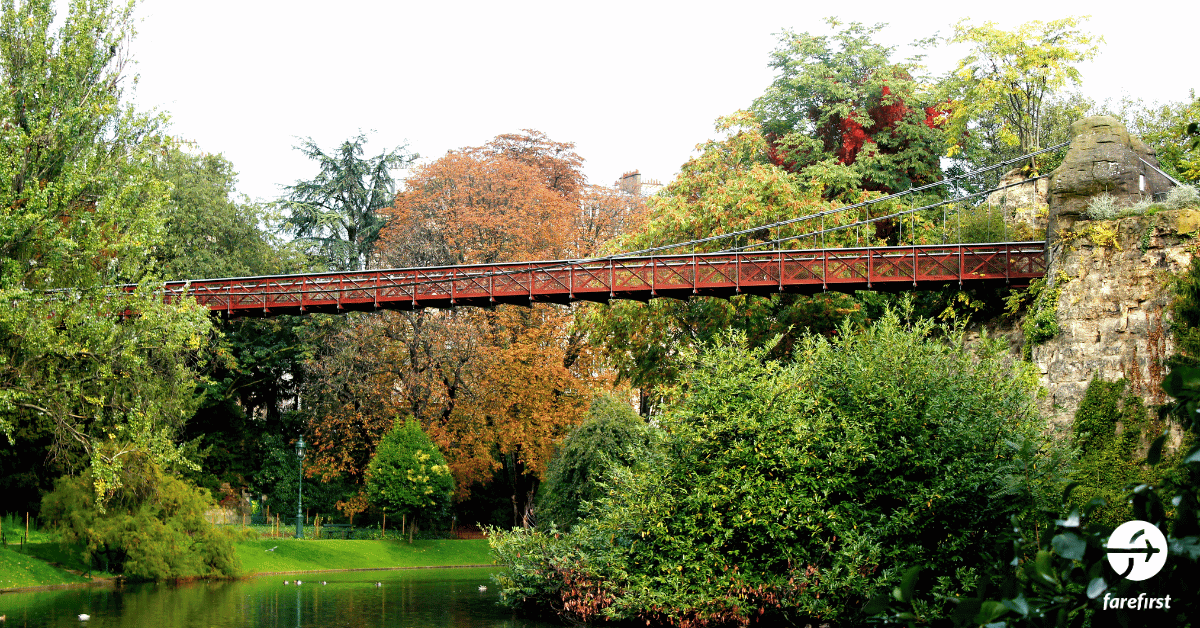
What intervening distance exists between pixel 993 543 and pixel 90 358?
1665 cm

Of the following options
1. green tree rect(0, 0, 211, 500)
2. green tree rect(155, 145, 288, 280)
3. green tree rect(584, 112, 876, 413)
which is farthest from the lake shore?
green tree rect(155, 145, 288, 280)

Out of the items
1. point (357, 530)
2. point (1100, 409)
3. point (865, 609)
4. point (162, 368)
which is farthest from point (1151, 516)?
point (357, 530)

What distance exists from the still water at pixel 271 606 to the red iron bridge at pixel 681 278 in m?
6.55

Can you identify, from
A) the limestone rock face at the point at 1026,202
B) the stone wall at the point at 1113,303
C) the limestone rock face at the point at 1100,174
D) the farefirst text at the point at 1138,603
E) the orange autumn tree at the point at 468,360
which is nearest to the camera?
the farefirst text at the point at 1138,603

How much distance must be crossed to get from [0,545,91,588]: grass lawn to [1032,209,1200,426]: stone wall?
1975 centimetres

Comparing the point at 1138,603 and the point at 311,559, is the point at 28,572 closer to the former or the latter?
the point at 311,559

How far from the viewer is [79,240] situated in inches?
797

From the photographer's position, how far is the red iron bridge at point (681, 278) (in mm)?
21578

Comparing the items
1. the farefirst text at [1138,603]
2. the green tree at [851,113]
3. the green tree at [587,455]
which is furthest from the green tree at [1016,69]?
the farefirst text at [1138,603]

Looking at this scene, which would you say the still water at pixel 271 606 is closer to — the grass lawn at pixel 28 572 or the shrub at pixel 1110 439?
the grass lawn at pixel 28 572

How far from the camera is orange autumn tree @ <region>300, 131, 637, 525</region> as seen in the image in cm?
3312

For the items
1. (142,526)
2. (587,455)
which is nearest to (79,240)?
(142,526)

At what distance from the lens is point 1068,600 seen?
2.08 meters

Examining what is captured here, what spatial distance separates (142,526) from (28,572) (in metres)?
2.30
